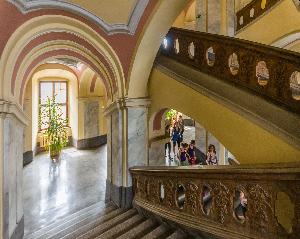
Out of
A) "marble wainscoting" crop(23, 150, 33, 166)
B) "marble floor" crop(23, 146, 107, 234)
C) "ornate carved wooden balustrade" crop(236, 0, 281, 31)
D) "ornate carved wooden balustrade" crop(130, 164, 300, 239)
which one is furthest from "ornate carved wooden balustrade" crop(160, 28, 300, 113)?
"marble wainscoting" crop(23, 150, 33, 166)

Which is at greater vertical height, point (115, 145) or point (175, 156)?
point (115, 145)

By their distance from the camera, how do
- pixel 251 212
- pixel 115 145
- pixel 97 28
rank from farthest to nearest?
1. pixel 115 145
2. pixel 97 28
3. pixel 251 212

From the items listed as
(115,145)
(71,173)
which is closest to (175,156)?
(71,173)

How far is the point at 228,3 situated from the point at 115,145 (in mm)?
4679

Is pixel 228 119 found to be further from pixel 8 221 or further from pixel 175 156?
pixel 175 156

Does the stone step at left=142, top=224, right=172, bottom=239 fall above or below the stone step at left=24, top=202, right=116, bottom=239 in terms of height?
above

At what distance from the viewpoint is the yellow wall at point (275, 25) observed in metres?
6.80

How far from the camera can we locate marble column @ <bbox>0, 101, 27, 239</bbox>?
4.28 metres

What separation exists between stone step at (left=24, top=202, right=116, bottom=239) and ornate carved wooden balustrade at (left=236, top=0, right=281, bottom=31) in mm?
5725

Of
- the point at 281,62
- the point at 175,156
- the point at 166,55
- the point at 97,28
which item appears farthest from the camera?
the point at 175,156

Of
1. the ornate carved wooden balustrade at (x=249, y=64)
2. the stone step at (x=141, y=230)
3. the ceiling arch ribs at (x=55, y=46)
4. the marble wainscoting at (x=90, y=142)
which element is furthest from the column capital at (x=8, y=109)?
the marble wainscoting at (x=90, y=142)

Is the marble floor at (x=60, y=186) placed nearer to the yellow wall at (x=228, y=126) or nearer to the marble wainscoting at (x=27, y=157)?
the marble wainscoting at (x=27, y=157)

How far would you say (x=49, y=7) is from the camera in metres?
4.49

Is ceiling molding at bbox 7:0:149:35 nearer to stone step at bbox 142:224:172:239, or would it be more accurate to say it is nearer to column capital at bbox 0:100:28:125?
column capital at bbox 0:100:28:125
